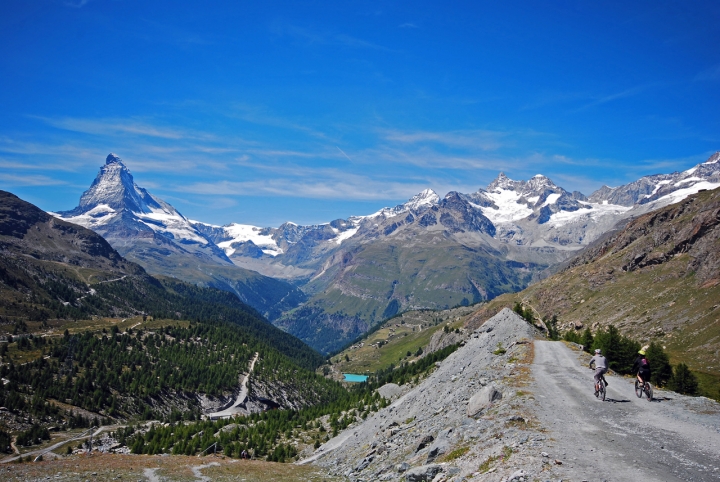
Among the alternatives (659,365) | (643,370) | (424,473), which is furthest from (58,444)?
(659,365)

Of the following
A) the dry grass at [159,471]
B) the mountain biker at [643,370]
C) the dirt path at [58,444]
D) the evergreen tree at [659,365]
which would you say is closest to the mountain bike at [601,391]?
the mountain biker at [643,370]

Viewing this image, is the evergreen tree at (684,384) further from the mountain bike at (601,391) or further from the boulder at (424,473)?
the boulder at (424,473)

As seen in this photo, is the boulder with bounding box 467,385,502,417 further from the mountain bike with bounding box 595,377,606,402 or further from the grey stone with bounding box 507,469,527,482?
the grey stone with bounding box 507,469,527,482

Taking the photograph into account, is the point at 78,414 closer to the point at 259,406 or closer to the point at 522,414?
the point at 259,406

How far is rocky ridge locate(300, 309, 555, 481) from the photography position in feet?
82.3

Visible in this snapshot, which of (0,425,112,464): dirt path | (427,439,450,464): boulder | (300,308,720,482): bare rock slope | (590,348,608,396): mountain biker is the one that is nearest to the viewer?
(300,308,720,482): bare rock slope

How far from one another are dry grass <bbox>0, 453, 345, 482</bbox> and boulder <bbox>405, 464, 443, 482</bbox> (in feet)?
52.9

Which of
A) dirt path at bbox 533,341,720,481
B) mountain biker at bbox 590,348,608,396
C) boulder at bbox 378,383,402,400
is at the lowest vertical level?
boulder at bbox 378,383,402,400

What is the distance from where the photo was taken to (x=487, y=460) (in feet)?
82.3

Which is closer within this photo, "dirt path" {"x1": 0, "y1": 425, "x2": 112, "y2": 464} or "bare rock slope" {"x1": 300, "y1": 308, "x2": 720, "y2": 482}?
"bare rock slope" {"x1": 300, "y1": 308, "x2": 720, "y2": 482}

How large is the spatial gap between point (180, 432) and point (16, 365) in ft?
374

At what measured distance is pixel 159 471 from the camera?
50.5m

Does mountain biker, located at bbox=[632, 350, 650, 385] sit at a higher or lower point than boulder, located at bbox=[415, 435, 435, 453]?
higher

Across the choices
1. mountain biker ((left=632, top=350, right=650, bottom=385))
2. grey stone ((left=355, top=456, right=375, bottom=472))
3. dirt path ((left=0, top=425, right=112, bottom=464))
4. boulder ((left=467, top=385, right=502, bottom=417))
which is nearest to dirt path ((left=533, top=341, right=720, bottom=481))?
mountain biker ((left=632, top=350, right=650, bottom=385))
